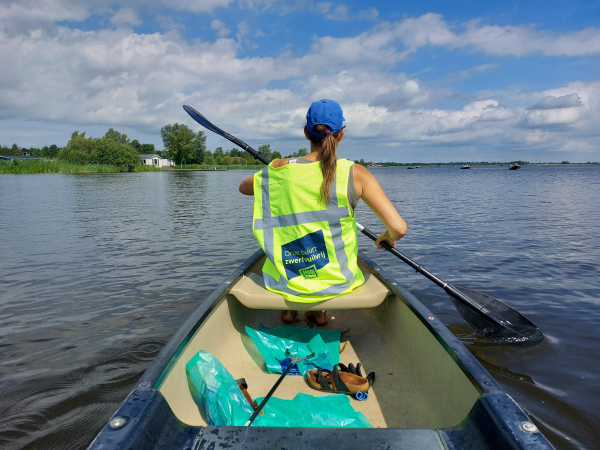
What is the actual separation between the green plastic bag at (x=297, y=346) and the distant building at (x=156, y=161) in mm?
99252

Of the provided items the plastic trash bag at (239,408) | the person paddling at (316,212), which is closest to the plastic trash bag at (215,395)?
the plastic trash bag at (239,408)

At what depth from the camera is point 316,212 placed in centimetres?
279

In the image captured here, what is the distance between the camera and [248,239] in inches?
416

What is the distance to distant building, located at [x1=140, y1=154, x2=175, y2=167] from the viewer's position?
321 ft

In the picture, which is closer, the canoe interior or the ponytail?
the canoe interior

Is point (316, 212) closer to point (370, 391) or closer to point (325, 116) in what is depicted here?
point (325, 116)

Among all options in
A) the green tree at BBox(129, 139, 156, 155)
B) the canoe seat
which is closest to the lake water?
the canoe seat

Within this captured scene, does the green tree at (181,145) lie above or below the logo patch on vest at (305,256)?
above

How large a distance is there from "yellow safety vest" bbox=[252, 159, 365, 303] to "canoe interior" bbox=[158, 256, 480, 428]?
560 mm

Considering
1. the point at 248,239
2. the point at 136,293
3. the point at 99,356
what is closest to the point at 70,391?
the point at 99,356

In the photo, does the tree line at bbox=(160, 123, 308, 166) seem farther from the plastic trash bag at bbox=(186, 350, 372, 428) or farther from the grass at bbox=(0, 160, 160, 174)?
the plastic trash bag at bbox=(186, 350, 372, 428)

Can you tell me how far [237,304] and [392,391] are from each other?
151cm

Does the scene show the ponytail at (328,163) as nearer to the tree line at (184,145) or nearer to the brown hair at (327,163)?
the brown hair at (327,163)

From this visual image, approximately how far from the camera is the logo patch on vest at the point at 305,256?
2.84m
